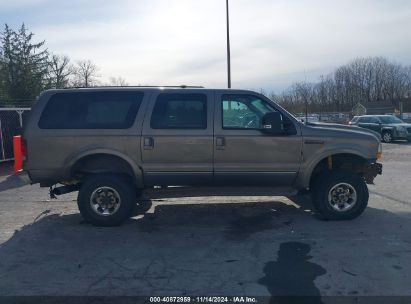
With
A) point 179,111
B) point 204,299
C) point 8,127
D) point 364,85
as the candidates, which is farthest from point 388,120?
point 364,85

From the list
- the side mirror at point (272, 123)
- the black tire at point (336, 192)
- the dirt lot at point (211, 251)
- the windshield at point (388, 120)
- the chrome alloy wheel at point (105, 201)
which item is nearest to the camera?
the dirt lot at point (211, 251)

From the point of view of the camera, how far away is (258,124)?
20.8ft

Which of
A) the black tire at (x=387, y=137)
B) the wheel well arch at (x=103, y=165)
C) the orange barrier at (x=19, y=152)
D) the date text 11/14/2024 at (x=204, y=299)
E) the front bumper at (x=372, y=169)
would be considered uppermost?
the orange barrier at (x=19, y=152)

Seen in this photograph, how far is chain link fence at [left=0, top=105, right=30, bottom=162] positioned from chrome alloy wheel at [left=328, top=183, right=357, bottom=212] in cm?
1196

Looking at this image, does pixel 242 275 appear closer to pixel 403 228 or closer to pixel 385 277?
pixel 385 277

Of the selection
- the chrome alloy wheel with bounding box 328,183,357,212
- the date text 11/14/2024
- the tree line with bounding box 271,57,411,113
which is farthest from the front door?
the tree line with bounding box 271,57,411,113

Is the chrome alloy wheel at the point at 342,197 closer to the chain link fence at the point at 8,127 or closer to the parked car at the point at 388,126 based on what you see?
the chain link fence at the point at 8,127

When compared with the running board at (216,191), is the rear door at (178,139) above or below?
above

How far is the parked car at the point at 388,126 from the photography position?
75.2ft

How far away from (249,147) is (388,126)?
19.9 m

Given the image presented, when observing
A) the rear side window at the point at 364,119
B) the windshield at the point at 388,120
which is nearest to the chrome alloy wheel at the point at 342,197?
the windshield at the point at 388,120

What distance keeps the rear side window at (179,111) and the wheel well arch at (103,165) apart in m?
0.81

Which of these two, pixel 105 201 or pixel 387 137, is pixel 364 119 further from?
pixel 105 201

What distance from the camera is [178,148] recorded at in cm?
625
